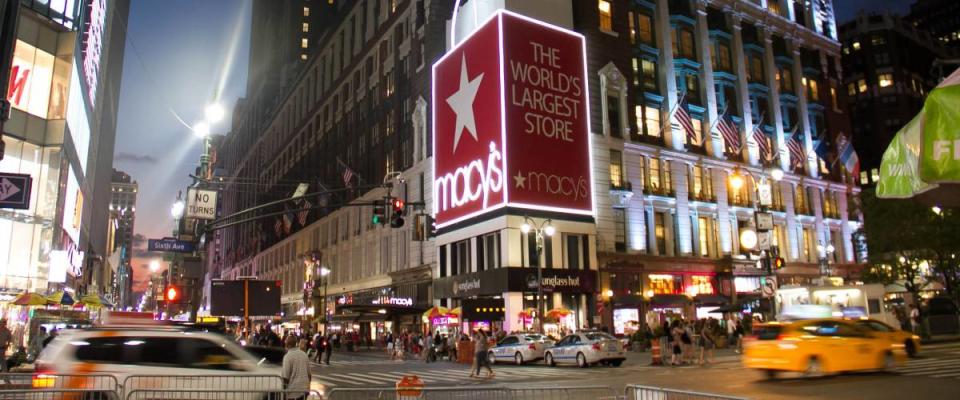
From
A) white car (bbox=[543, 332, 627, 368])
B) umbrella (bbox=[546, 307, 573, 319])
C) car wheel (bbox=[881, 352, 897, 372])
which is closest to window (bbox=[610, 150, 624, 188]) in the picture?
umbrella (bbox=[546, 307, 573, 319])

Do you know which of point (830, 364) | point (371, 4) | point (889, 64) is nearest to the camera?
point (830, 364)

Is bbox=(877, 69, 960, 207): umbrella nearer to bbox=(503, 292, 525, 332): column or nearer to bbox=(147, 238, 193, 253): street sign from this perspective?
bbox=(147, 238, 193, 253): street sign

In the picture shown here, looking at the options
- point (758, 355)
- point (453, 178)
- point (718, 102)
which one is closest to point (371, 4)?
point (453, 178)

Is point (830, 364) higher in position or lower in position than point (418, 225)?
lower

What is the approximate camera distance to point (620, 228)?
50.5m

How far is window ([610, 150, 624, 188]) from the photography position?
50625 mm

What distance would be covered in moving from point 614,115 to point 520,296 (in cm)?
1655

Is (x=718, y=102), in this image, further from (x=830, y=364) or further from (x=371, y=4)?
(x=830, y=364)

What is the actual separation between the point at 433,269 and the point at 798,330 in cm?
3601

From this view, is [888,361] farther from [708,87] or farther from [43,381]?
[708,87]

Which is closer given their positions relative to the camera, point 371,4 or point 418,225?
point 418,225

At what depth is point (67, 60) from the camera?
37.3 metres

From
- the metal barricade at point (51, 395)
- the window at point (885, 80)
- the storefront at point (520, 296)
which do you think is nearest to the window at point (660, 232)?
the storefront at point (520, 296)

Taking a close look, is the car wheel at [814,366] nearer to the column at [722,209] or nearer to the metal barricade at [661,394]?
the metal barricade at [661,394]
